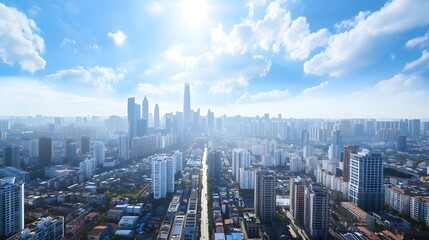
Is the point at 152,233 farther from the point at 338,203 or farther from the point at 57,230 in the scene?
the point at 338,203

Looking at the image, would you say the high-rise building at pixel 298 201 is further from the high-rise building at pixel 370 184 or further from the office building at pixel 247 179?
the office building at pixel 247 179

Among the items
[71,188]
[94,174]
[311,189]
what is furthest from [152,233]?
[94,174]

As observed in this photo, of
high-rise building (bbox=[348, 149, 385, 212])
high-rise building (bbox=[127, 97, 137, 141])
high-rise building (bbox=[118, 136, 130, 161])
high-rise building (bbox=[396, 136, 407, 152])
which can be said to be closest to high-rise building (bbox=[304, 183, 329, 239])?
high-rise building (bbox=[348, 149, 385, 212])

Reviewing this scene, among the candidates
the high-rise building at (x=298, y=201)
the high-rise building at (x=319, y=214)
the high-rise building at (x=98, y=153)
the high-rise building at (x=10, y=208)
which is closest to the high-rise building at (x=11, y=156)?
the high-rise building at (x=98, y=153)

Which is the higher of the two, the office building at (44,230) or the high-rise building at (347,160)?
the high-rise building at (347,160)

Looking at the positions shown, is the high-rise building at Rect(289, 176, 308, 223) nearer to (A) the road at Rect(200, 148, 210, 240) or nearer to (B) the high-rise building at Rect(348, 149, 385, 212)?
(B) the high-rise building at Rect(348, 149, 385, 212)

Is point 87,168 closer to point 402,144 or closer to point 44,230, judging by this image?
point 44,230

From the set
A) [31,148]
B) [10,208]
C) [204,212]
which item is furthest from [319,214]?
[31,148]
